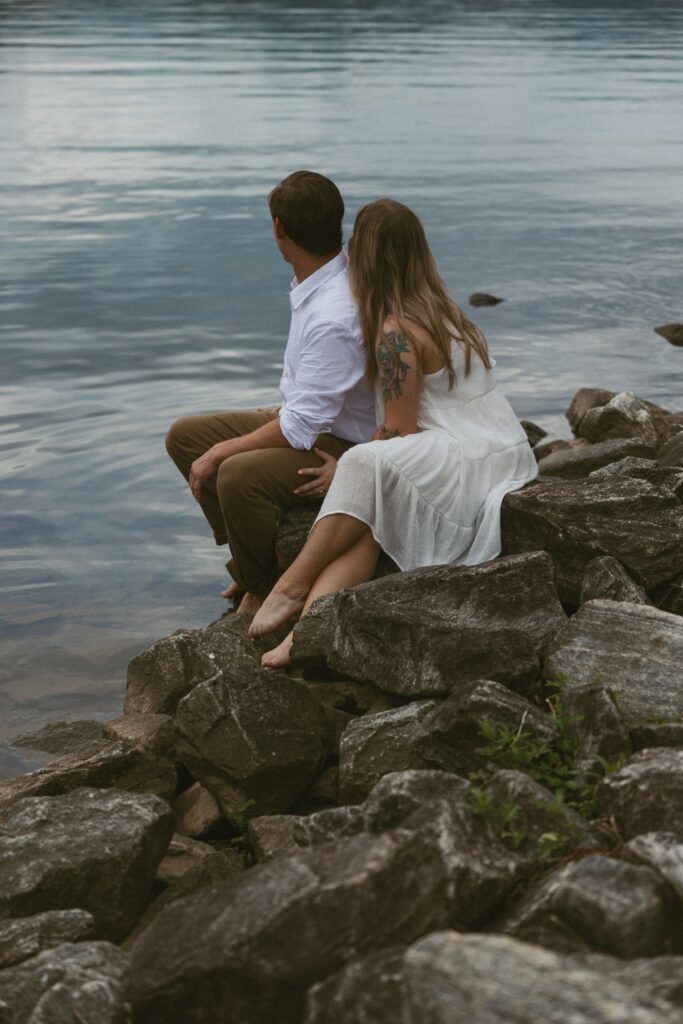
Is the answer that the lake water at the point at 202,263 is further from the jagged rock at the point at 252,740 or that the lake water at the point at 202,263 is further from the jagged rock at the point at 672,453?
the jagged rock at the point at 672,453

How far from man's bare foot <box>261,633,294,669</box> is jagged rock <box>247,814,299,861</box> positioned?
47.7 inches

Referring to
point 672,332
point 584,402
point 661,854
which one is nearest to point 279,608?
point 661,854

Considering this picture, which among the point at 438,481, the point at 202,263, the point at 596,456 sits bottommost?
the point at 202,263

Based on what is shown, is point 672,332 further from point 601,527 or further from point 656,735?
point 656,735

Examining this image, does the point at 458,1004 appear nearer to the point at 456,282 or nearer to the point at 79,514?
the point at 79,514

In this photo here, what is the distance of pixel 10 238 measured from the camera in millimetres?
21375

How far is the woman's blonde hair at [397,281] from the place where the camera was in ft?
18.7

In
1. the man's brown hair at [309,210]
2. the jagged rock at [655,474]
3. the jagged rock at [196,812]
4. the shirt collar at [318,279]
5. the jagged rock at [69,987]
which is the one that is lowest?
the jagged rock at [196,812]

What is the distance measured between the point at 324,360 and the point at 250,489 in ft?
2.45

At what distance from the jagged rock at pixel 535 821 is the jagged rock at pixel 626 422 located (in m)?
6.65

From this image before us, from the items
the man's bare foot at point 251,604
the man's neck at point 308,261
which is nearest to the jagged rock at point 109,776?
the man's bare foot at point 251,604

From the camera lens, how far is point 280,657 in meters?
5.62

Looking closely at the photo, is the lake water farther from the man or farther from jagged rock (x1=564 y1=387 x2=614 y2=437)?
the man

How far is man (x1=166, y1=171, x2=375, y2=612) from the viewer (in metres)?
5.84
